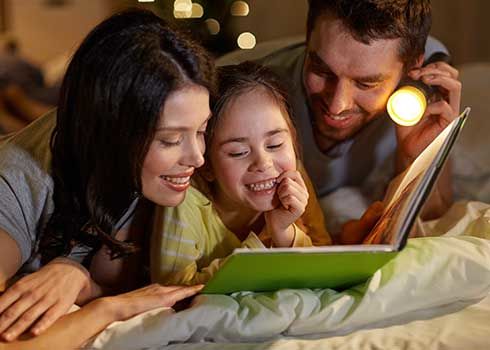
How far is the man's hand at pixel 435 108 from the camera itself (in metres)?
1.38

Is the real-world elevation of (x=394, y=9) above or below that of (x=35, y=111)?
above

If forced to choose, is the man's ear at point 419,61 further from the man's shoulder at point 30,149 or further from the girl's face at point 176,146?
the man's shoulder at point 30,149

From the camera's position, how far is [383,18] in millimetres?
1244

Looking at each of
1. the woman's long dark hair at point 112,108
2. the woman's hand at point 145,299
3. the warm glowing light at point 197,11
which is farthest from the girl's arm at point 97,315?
the warm glowing light at point 197,11

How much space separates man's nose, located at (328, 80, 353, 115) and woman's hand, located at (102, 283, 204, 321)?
1.35 feet

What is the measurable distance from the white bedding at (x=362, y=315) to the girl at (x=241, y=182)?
0.13 metres

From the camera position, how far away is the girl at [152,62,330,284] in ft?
3.69

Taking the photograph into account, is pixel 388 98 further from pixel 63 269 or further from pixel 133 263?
pixel 63 269

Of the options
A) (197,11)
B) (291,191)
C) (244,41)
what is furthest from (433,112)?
(244,41)

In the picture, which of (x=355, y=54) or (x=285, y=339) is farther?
(x=355, y=54)

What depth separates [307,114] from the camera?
1475mm

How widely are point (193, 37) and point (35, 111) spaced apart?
7.34 ft

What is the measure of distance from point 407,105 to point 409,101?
1 centimetres

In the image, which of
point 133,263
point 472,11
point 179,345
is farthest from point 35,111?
point 179,345
